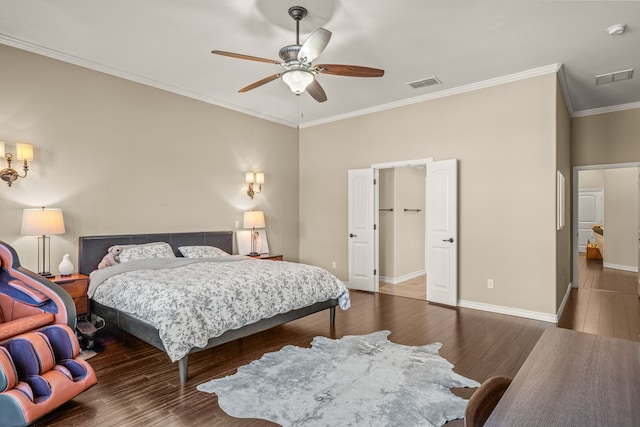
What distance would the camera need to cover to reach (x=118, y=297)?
127 inches

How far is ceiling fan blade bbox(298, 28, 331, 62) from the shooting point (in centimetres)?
262

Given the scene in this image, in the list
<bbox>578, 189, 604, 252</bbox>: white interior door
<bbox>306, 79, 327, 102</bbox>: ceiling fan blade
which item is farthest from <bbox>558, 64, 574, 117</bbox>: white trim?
<bbox>578, 189, 604, 252</bbox>: white interior door

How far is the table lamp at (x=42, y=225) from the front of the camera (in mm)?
3539

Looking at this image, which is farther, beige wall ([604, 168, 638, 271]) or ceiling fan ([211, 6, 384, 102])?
beige wall ([604, 168, 638, 271])

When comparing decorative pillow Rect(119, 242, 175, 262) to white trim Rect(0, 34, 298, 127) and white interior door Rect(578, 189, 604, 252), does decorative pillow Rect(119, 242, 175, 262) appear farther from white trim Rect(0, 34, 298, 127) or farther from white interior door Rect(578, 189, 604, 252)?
white interior door Rect(578, 189, 604, 252)

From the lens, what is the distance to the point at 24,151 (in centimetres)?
363

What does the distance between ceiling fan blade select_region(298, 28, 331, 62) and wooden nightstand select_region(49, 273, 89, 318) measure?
10.3ft

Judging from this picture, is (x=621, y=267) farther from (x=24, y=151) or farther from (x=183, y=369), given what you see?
(x=24, y=151)

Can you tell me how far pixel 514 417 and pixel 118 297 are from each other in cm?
328

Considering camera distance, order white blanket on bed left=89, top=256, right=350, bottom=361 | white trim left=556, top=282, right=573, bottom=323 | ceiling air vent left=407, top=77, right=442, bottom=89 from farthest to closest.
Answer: ceiling air vent left=407, top=77, right=442, bottom=89
white trim left=556, top=282, right=573, bottom=323
white blanket on bed left=89, top=256, right=350, bottom=361

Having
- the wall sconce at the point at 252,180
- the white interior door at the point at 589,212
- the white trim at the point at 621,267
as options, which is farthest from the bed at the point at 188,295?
the white interior door at the point at 589,212

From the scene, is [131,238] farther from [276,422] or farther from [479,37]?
[479,37]

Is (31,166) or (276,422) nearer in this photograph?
(276,422)

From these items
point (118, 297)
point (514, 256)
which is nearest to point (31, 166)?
point (118, 297)
